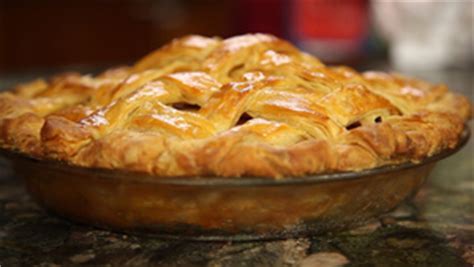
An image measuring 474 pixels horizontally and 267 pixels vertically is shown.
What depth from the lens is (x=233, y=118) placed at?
123 centimetres

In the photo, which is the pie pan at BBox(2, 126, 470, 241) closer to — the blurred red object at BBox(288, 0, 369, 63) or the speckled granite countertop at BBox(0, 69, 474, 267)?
the speckled granite countertop at BBox(0, 69, 474, 267)

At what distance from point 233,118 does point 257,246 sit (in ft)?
0.79

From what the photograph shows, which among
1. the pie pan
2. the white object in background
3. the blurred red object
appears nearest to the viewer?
the pie pan

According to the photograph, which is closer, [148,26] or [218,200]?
[218,200]

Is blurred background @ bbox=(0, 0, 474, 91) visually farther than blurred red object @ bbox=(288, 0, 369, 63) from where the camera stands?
No

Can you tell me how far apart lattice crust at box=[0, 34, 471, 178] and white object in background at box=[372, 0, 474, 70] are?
1.72 meters

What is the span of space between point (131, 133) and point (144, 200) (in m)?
0.13

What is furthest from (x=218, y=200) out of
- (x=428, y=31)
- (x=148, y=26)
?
(x=148, y=26)

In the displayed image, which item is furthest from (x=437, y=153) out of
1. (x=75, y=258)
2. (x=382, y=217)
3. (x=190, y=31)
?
(x=190, y=31)

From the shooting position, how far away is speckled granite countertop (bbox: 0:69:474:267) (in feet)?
3.61

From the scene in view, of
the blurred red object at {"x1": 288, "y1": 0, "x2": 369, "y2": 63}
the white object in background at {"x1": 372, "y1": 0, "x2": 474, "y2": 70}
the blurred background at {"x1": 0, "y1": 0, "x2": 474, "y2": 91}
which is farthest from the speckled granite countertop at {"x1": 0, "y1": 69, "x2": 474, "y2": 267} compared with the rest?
the blurred red object at {"x1": 288, "y1": 0, "x2": 369, "y2": 63}

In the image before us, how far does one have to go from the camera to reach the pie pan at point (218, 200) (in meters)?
1.08

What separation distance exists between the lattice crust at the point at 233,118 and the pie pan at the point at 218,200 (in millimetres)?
28

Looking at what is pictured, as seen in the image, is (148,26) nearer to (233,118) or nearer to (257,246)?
(233,118)
